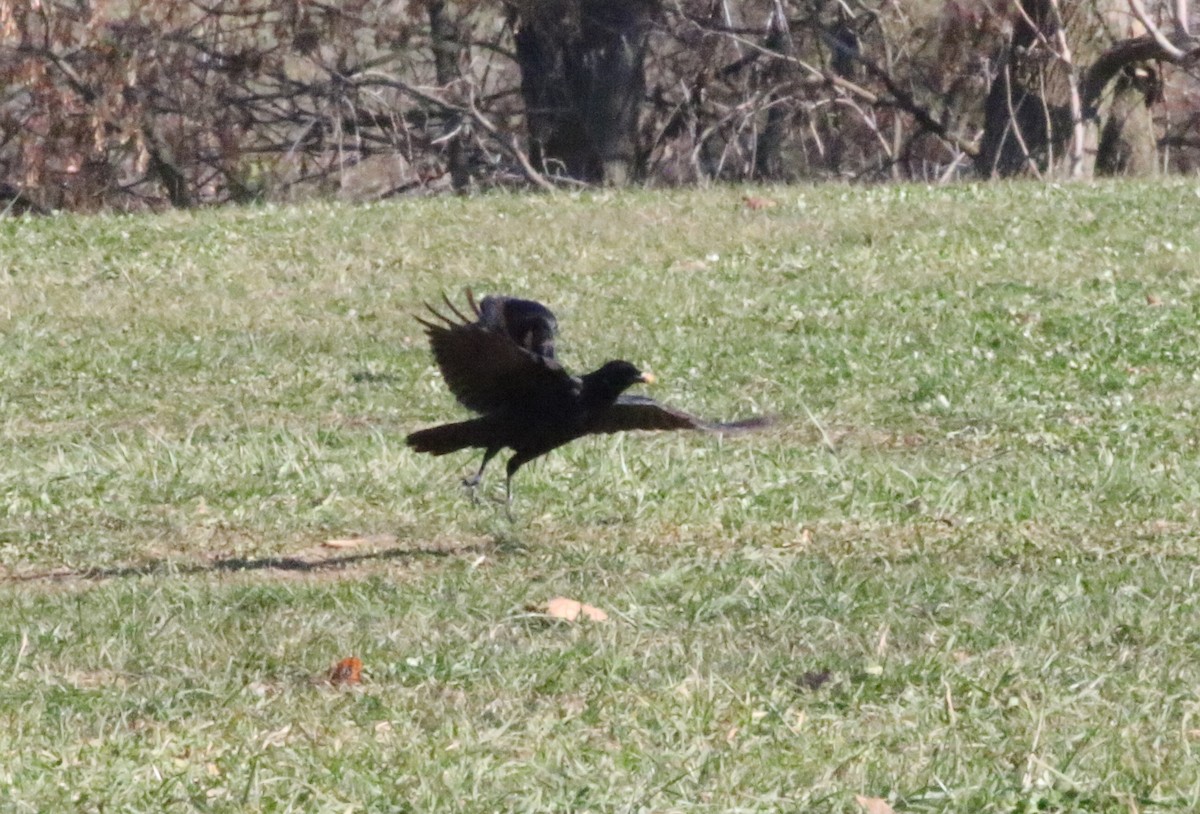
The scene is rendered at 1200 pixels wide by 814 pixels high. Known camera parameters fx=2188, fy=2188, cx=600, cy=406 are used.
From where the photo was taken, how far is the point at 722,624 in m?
5.61

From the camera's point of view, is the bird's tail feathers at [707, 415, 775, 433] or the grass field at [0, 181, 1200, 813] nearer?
the grass field at [0, 181, 1200, 813]

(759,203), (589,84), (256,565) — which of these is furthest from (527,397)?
(589,84)

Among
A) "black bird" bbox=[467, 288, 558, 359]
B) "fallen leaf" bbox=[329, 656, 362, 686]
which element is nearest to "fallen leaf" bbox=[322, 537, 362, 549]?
"black bird" bbox=[467, 288, 558, 359]

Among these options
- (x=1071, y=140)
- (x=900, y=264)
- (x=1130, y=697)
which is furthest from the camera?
(x=1071, y=140)

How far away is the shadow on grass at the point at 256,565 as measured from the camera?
257 inches

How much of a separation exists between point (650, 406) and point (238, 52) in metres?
19.0

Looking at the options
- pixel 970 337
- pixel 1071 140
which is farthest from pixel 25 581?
pixel 1071 140

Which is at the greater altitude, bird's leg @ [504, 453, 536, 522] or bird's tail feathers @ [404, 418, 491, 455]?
bird's tail feathers @ [404, 418, 491, 455]

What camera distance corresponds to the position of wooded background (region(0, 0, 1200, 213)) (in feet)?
77.2

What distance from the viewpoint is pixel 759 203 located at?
49.8 ft

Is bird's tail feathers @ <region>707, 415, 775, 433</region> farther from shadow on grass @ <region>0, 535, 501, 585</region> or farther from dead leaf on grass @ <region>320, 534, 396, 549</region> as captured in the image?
dead leaf on grass @ <region>320, 534, 396, 549</region>

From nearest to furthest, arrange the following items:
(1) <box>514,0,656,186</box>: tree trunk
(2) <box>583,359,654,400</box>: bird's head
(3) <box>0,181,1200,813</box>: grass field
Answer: (3) <box>0,181,1200,813</box>: grass field → (2) <box>583,359,654,400</box>: bird's head → (1) <box>514,0,656,186</box>: tree trunk

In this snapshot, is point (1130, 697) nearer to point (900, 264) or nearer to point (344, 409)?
point (344, 409)

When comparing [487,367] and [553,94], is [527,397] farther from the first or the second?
[553,94]
